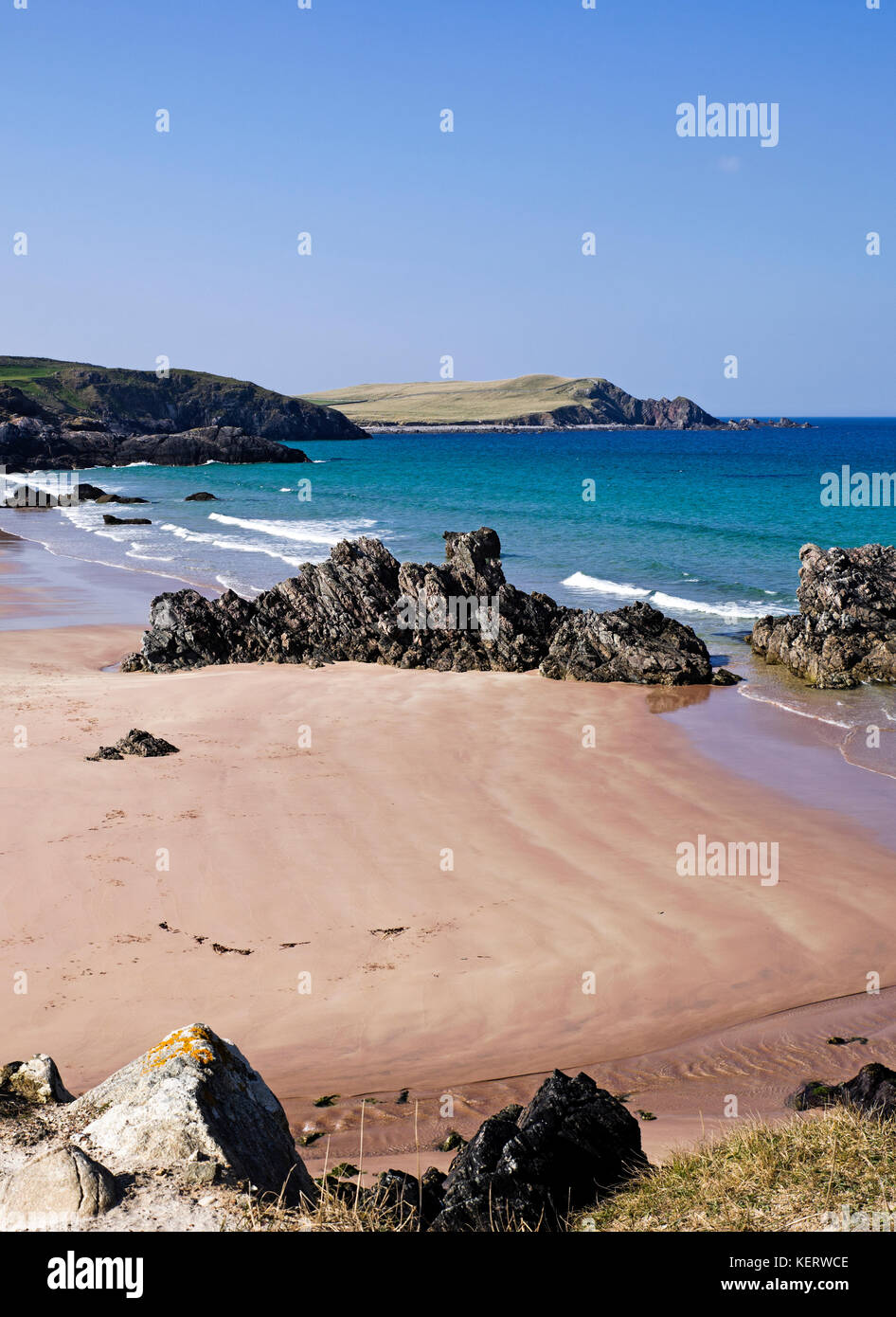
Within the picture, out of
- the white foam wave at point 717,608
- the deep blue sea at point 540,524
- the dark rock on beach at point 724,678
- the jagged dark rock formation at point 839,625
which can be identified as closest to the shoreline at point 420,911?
the dark rock on beach at point 724,678

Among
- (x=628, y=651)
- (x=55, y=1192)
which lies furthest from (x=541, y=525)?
(x=55, y=1192)

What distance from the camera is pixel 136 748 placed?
15.7 meters

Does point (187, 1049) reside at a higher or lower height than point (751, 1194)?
higher

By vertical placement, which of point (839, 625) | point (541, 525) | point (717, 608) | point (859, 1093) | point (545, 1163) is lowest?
point (859, 1093)

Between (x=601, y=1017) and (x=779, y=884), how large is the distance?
375 cm

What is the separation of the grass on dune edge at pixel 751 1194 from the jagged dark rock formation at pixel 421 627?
17378mm

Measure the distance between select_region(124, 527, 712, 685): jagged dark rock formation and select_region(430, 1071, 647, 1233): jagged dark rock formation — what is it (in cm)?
1714

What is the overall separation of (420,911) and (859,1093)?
475cm

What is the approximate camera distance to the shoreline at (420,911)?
27.4 feet

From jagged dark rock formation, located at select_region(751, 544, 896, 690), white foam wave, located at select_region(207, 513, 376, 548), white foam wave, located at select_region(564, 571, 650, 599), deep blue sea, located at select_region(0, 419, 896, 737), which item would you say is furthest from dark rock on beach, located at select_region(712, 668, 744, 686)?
white foam wave, located at select_region(207, 513, 376, 548)

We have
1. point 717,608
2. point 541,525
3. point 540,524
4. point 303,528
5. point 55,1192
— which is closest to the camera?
point 55,1192

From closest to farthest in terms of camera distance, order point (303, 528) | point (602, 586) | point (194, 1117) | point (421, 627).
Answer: point (194, 1117) < point (421, 627) < point (602, 586) < point (303, 528)

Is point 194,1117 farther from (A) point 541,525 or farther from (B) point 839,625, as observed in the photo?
(A) point 541,525

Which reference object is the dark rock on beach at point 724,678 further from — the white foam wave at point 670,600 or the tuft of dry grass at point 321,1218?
the tuft of dry grass at point 321,1218
